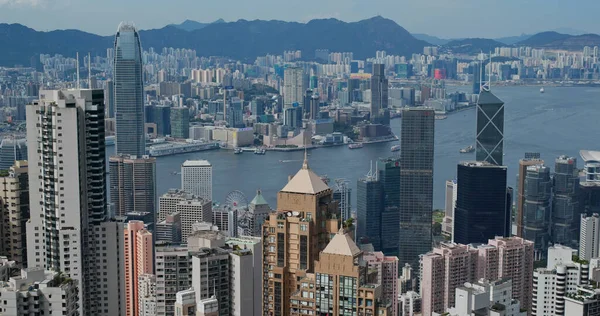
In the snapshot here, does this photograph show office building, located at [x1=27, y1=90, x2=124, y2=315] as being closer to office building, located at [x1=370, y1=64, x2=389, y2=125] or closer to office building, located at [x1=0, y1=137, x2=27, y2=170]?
office building, located at [x1=0, y1=137, x2=27, y2=170]

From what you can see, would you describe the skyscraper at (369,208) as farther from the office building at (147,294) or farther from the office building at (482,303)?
the office building at (482,303)

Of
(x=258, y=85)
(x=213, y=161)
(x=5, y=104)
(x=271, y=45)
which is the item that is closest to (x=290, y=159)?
(x=213, y=161)

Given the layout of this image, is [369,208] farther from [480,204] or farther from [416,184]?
[480,204]

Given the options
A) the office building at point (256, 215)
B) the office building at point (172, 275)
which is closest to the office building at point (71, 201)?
the office building at point (172, 275)

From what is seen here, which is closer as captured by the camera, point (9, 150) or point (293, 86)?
point (9, 150)

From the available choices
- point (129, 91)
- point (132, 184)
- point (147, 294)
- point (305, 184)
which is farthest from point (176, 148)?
point (305, 184)

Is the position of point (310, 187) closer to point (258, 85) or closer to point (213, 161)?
point (213, 161)
